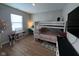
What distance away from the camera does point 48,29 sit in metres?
1.57

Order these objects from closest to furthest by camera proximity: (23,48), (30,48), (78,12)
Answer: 1. (78,12)
2. (23,48)
3. (30,48)

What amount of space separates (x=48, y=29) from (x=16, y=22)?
0.72 metres

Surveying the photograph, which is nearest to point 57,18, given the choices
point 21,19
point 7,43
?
point 21,19

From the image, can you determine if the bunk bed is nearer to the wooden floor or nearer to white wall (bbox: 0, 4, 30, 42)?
the wooden floor

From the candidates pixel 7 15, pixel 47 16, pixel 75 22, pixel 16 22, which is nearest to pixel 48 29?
pixel 47 16

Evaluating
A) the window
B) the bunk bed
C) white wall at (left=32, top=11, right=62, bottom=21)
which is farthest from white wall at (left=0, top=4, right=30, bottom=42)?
the bunk bed

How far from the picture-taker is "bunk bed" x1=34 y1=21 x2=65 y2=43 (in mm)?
1538

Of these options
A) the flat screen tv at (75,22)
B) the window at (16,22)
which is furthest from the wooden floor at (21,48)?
the flat screen tv at (75,22)

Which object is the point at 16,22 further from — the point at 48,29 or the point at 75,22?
the point at 75,22

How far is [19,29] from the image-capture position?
1550 millimetres

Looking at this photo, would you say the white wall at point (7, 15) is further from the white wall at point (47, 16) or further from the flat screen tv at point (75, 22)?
the flat screen tv at point (75, 22)

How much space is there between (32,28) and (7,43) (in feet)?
2.03

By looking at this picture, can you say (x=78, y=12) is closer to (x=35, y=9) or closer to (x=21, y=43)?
(x=35, y=9)

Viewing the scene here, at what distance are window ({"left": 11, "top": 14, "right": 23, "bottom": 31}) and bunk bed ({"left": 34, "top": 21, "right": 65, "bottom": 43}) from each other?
340mm
